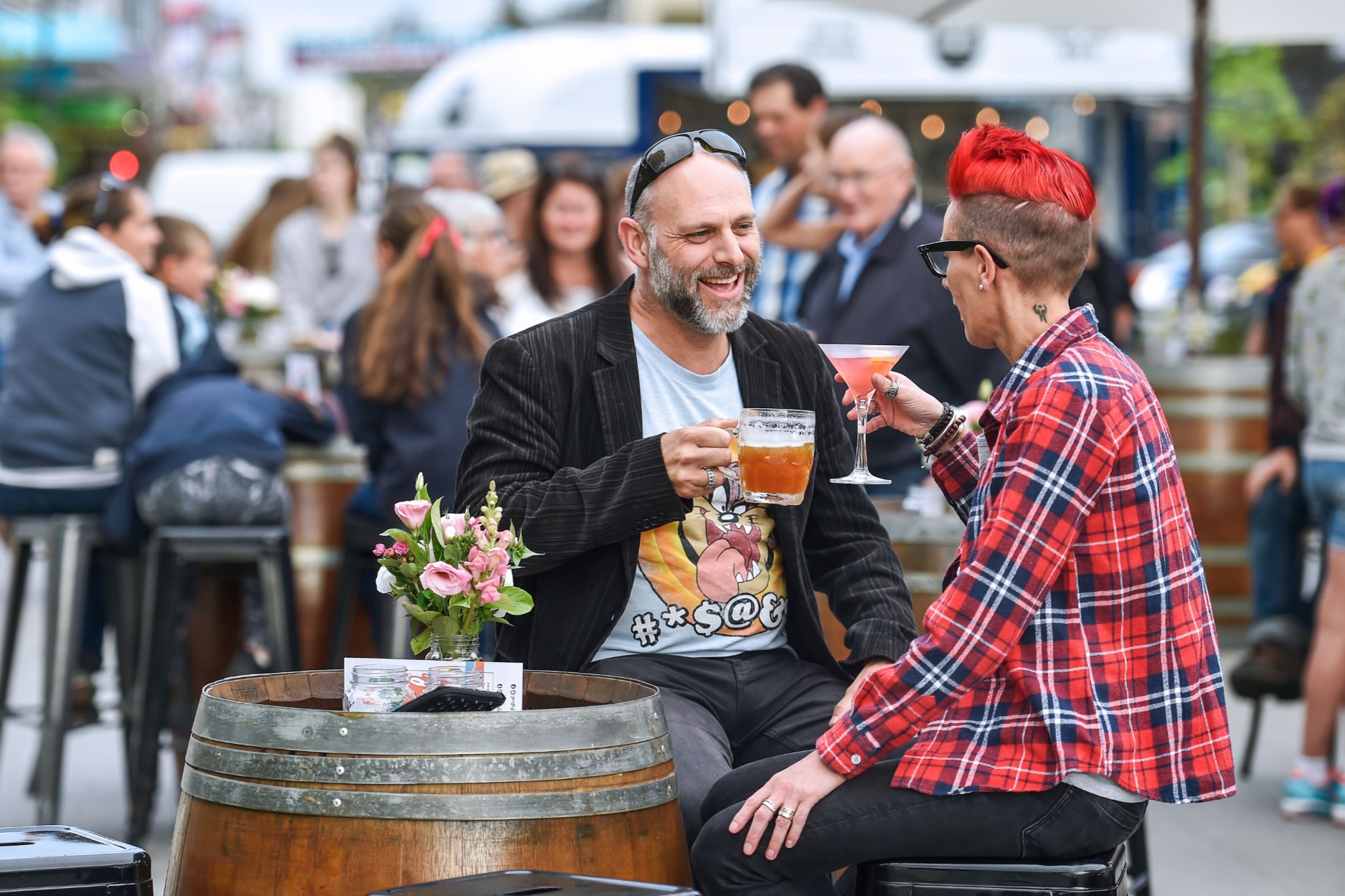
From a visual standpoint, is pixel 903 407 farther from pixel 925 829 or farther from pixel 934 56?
pixel 934 56

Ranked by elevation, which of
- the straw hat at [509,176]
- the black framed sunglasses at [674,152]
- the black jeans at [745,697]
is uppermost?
the straw hat at [509,176]

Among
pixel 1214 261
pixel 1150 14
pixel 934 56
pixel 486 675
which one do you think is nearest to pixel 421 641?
pixel 486 675

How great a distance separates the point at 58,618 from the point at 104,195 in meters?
1.59

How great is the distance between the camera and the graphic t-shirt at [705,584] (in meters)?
3.34

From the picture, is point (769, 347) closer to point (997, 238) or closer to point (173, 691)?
point (997, 238)

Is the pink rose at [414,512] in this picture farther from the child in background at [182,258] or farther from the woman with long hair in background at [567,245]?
the child in background at [182,258]

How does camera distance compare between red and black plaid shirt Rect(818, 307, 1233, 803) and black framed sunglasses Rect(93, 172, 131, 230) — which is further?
black framed sunglasses Rect(93, 172, 131, 230)

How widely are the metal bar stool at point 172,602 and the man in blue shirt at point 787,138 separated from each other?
2.35m

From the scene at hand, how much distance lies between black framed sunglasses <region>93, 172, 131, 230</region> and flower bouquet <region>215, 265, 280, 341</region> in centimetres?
223

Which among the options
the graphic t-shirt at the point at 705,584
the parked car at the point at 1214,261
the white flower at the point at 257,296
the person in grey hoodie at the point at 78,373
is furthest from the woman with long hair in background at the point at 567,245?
the parked car at the point at 1214,261

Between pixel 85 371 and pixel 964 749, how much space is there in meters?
3.90

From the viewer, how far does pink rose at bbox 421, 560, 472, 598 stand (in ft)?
9.15

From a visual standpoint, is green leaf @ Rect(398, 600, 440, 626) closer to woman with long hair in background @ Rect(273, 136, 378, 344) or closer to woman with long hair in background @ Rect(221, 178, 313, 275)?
woman with long hair in background @ Rect(273, 136, 378, 344)

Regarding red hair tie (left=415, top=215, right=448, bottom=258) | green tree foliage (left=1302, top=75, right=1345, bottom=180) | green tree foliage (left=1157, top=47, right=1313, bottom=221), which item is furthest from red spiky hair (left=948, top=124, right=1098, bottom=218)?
green tree foliage (left=1157, top=47, right=1313, bottom=221)
